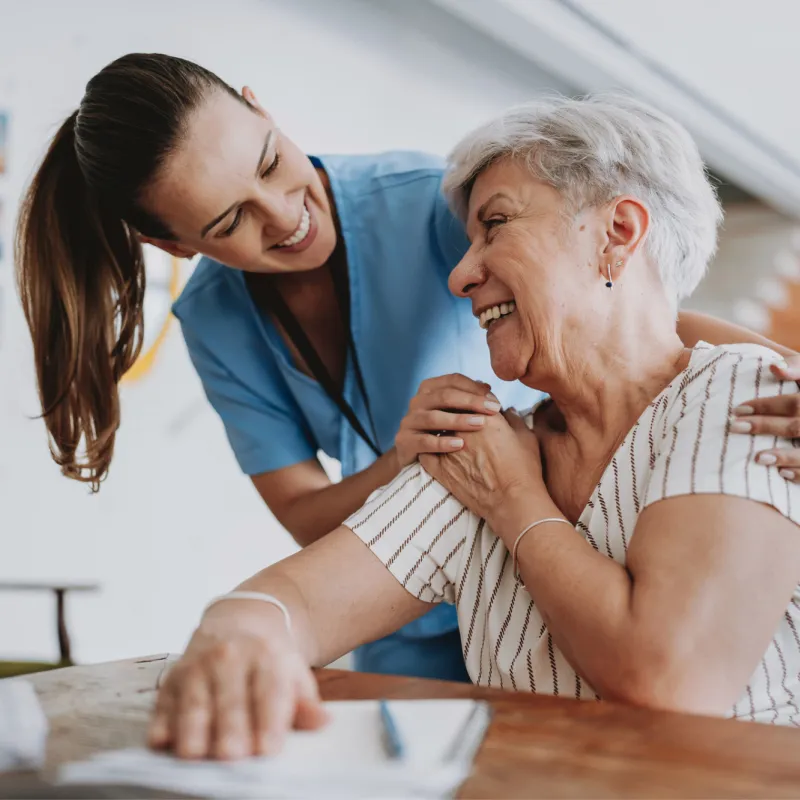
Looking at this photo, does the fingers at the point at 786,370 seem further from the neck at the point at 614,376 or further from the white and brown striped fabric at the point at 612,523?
the neck at the point at 614,376

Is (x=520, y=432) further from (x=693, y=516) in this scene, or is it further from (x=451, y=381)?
(x=693, y=516)

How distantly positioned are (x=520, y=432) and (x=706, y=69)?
155 inches

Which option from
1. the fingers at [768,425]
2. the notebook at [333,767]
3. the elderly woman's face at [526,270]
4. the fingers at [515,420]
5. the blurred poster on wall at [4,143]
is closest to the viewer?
the notebook at [333,767]

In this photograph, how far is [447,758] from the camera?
64 cm

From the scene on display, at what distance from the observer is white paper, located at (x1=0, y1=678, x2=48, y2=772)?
674mm

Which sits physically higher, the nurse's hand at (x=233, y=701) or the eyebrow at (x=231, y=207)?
the eyebrow at (x=231, y=207)

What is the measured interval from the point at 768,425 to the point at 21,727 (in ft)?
2.62

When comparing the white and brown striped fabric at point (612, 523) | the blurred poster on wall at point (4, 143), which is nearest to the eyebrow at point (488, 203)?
the white and brown striped fabric at point (612, 523)

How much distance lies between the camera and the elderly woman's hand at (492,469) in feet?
3.85

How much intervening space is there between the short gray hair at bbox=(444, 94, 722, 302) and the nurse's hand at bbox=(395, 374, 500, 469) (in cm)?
29

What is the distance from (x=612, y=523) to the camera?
1.12 metres

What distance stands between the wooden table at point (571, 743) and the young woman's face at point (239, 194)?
0.72m

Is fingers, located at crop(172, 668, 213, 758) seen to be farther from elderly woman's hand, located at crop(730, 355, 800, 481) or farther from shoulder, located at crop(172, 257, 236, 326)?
shoulder, located at crop(172, 257, 236, 326)

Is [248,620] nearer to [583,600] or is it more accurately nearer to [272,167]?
[583,600]
